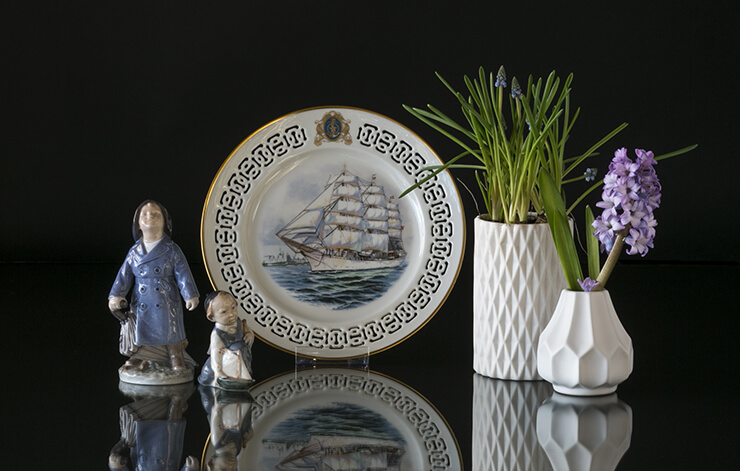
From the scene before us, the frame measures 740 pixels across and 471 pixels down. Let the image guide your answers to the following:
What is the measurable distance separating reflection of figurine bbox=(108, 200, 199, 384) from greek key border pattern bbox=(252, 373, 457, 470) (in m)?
0.11

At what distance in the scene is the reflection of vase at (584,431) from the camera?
2.73 ft

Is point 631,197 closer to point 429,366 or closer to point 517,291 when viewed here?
point 517,291

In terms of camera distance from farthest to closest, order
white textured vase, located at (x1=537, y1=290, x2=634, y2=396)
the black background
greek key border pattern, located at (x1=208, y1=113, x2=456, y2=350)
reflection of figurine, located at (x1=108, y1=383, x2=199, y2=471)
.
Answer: the black background
greek key border pattern, located at (x1=208, y1=113, x2=456, y2=350)
white textured vase, located at (x1=537, y1=290, x2=634, y2=396)
reflection of figurine, located at (x1=108, y1=383, x2=199, y2=471)

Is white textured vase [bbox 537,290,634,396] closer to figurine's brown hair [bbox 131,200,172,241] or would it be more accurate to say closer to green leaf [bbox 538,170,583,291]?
green leaf [bbox 538,170,583,291]

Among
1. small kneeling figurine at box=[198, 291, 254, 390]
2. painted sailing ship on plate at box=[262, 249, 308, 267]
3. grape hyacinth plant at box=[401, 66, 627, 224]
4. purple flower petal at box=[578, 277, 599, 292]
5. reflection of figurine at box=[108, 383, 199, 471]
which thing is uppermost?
grape hyacinth plant at box=[401, 66, 627, 224]

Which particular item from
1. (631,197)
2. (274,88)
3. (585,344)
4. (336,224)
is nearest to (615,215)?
(631,197)

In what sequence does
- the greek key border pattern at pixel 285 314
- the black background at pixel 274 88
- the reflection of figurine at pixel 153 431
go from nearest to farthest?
1. the reflection of figurine at pixel 153 431
2. the greek key border pattern at pixel 285 314
3. the black background at pixel 274 88

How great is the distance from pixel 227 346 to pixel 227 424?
0.10m

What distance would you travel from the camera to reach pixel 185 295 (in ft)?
3.38

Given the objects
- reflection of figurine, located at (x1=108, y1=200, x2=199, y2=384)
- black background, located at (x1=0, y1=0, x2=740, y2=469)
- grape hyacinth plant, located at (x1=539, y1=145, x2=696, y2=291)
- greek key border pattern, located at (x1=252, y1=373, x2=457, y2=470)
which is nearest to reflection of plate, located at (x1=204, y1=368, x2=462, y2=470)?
greek key border pattern, located at (x1=252, y1=373, x2=457, y2=470)

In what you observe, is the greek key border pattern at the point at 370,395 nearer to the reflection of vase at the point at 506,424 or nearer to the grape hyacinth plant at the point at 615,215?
the reflection of vase at the point at 506,424

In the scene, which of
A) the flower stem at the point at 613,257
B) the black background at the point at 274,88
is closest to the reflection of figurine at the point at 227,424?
the flower stem at the point at 613,257

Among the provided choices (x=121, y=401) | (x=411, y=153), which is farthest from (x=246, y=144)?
(x=121, y=401)

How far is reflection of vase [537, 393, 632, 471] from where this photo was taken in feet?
2.73
